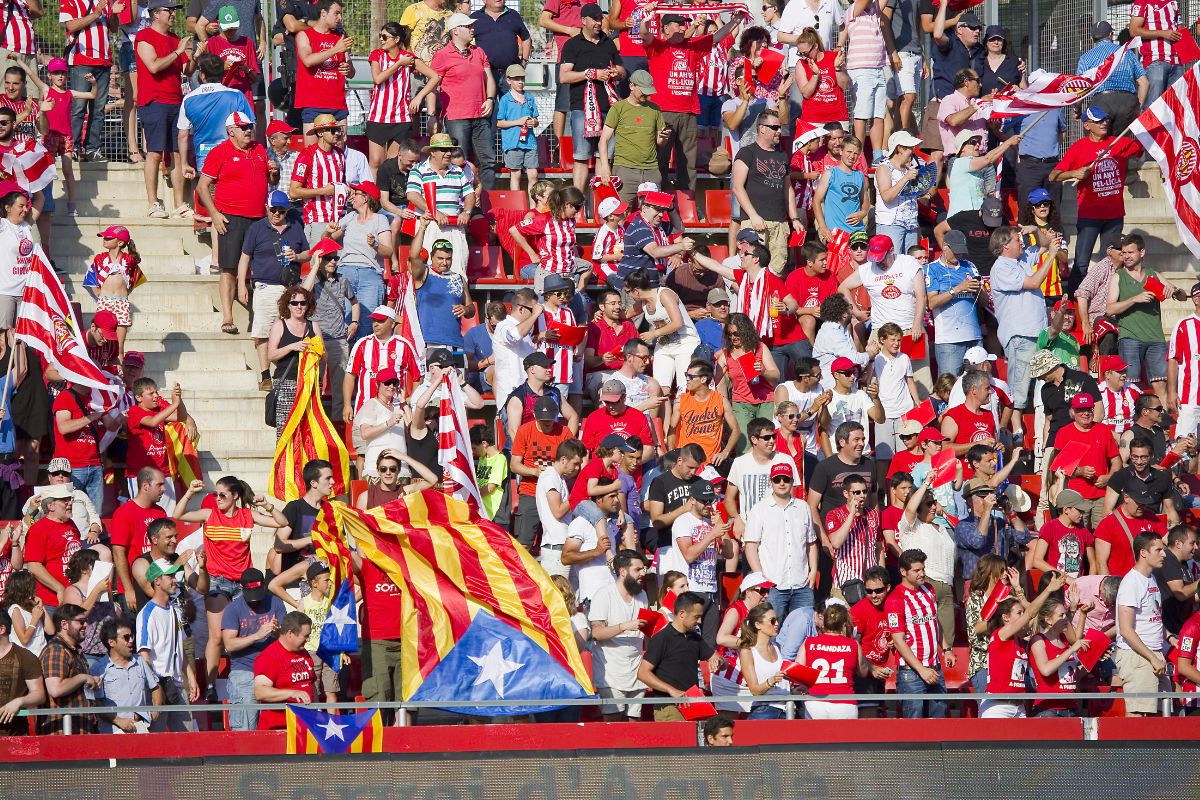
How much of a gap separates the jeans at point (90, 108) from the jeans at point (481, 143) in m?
3.23

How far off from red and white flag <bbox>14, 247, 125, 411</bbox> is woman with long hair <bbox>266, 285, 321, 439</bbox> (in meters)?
→ 1.23

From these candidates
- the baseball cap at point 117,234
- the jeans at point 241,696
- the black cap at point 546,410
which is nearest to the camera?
the jeans at point 241,696

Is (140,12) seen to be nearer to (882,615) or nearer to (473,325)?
(473,325)

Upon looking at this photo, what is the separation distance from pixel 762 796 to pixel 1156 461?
5723mm

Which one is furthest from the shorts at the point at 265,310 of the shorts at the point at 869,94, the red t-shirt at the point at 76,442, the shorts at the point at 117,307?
the shorts at the point at 869,94

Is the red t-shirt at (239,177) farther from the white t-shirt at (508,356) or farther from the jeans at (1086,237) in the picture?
the jeans at (1086,237)

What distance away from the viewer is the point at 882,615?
1388 centimetres

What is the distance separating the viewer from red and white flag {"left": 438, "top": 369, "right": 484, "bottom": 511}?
14.6 meters

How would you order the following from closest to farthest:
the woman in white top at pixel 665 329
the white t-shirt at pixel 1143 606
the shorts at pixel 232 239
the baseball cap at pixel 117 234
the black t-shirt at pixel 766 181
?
the white t-shirt at pixel 1143 606
the woman in white top at pixel 665 329
the baseball cap at pixel 117 234
the shorts at pixel 232 239
the black t-shirt at pixel 766 181

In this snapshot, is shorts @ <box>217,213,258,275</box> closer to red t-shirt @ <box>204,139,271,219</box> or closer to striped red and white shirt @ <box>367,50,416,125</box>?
red t-shirt @ <box>204,139,271,219</box>

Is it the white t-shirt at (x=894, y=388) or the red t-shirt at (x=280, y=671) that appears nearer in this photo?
the red t-shirt at (x=280, y=671)

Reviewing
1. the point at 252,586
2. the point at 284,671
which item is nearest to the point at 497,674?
the point at 284,671

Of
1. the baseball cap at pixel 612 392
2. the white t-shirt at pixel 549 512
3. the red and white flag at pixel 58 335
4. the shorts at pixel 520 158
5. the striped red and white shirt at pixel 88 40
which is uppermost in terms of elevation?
the striped red and white shirt at pixel 88 40

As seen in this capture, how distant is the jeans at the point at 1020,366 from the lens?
16938 millimetres
